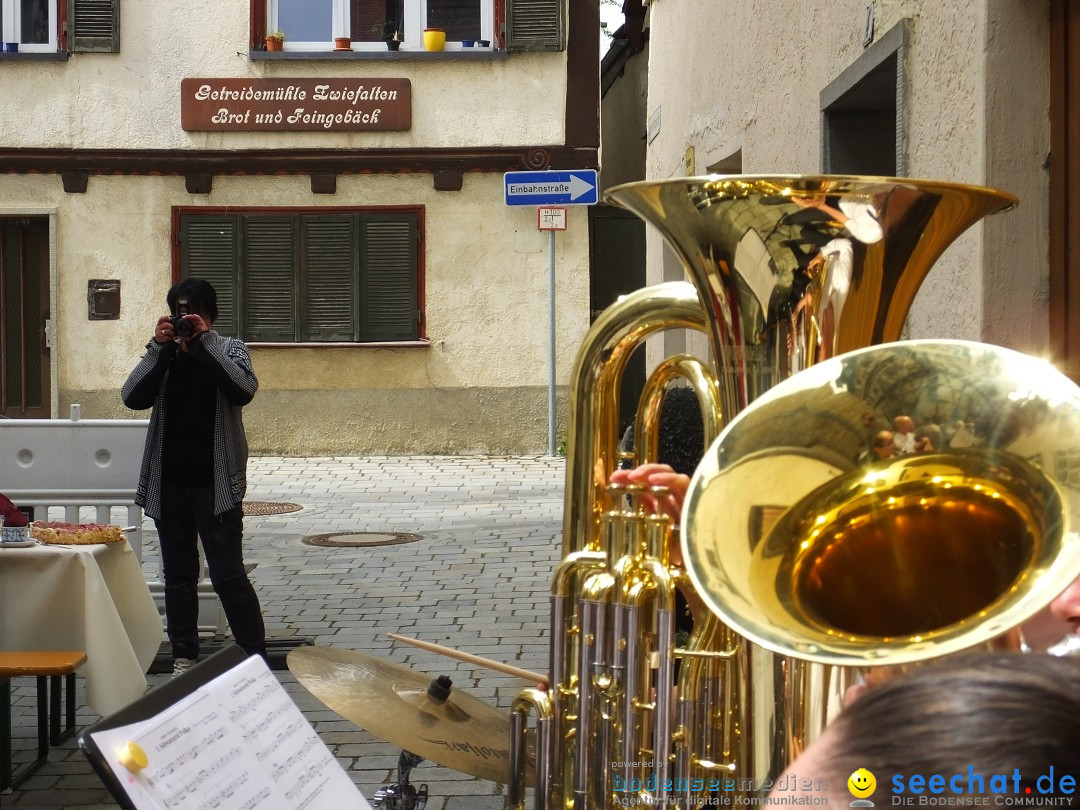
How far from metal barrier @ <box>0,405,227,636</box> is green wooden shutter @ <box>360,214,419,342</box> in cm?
759

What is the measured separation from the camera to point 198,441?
211 inches

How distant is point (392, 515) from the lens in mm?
9938

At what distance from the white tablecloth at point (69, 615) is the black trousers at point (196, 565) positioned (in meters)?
0.70

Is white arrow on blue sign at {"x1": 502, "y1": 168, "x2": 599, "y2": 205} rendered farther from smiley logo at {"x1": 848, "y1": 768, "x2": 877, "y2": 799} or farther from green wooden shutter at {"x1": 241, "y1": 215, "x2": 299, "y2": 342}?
smiley logo at {"x1": 848, "y1": 768, "x2": 877, "y2": 799}

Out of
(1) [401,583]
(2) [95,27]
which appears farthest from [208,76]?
(1) [401,583]

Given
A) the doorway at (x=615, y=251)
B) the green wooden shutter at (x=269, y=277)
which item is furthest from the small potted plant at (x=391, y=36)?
the doorway at (x=615, y=251)

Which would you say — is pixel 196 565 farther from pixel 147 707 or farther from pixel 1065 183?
pixel 147 707

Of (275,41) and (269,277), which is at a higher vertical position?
(275,41)

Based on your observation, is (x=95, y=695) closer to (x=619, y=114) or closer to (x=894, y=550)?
(x=894, y=550)

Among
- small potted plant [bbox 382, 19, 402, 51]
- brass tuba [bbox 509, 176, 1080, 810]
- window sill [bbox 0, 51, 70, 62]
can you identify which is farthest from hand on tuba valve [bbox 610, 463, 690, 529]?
window sill [bbox 0, 51, 70, 62]

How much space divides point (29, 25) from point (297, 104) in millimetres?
2781

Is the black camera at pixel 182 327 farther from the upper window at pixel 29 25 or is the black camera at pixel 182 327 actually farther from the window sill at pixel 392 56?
the upper window at pixel 29 25

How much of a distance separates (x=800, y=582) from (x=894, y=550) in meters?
0.21

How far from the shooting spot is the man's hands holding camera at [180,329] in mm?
5309
